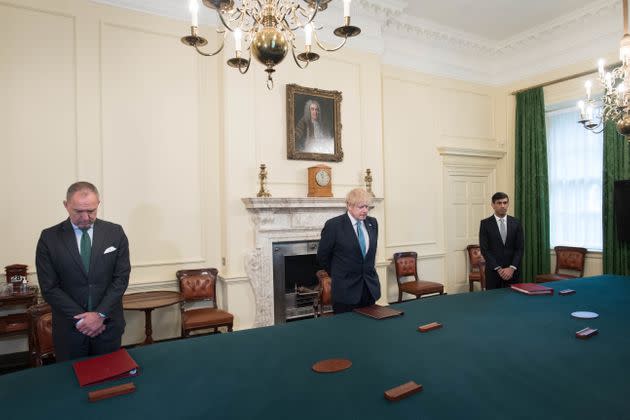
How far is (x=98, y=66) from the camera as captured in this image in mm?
4195

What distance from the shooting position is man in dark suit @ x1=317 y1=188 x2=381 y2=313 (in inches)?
113

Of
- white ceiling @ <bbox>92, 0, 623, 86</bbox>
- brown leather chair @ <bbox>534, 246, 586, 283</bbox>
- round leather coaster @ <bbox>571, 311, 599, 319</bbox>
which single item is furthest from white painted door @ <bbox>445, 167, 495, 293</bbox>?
round leather coaster @ <bbox>571, 311, 599, 319</bbox>

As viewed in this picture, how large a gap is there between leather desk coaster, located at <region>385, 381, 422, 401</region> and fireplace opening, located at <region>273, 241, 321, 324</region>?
361cm

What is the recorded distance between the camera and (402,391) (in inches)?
51.6

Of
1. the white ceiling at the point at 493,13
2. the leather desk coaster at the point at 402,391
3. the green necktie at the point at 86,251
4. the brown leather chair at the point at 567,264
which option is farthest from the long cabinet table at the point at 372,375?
the white ceiling at the point at 493,13

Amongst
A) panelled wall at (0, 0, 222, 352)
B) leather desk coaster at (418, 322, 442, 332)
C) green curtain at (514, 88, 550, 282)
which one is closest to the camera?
leather desk coaster at (418, 322, 442, 332)

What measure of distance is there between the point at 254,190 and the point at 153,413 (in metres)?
3.67

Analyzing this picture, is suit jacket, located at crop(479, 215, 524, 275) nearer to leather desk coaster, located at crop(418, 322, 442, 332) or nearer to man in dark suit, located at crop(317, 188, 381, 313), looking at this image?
man in dark suit, located at crop(317, 188, 381, 313)

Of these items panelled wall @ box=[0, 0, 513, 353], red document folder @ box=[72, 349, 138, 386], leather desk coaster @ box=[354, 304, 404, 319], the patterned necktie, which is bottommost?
leather desk coaster @ box=[354, 304, 404, 319]

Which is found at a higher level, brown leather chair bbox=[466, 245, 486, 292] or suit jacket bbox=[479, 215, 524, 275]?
suit jacket bbox=[479, 215, 524, 275]

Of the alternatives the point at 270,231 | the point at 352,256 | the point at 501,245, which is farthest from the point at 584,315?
the point at 270,231

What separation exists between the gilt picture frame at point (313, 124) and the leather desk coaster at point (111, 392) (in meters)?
3.89

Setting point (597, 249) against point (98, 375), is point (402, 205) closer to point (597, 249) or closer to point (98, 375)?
point (597, 249)

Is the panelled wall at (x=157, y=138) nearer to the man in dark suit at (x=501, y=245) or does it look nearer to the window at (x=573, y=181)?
the man in dark suit at (x=501, y=245)
